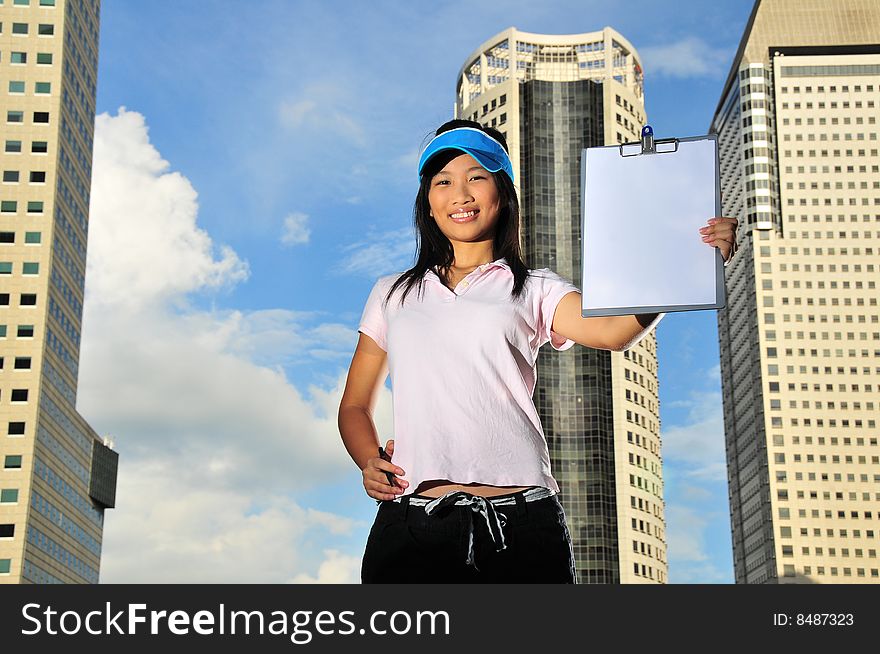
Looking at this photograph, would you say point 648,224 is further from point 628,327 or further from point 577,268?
point 577,268

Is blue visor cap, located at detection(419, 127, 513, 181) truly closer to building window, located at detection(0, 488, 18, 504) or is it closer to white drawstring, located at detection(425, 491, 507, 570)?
white drawstring, located at detection(425, 491, 507, 570)

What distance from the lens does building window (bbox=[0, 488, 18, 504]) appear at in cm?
9531

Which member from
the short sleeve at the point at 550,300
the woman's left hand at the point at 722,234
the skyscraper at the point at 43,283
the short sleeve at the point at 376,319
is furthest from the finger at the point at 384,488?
the skyscraper at the point at 43,283

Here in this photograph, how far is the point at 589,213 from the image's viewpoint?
4.00 meters

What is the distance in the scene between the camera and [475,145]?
445 cm

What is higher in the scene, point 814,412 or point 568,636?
point 814,412

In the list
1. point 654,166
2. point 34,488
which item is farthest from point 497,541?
point 34,488

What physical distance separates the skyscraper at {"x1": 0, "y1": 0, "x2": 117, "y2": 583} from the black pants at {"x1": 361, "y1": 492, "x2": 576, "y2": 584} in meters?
97.9

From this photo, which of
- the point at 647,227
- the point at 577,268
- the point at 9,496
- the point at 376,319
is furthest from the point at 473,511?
the point at 577,268

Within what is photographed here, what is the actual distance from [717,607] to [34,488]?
337ft

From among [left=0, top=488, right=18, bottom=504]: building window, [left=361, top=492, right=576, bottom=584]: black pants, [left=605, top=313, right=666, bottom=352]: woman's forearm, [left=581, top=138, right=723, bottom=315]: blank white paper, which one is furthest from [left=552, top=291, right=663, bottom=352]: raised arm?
[left=0, top=488, right=18, bottom=504]: building window

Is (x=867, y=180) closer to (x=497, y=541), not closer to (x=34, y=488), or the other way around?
(x=34, y=488)

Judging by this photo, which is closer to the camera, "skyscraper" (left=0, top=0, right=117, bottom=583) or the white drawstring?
the white drawstring

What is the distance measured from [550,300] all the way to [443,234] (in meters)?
0.61
